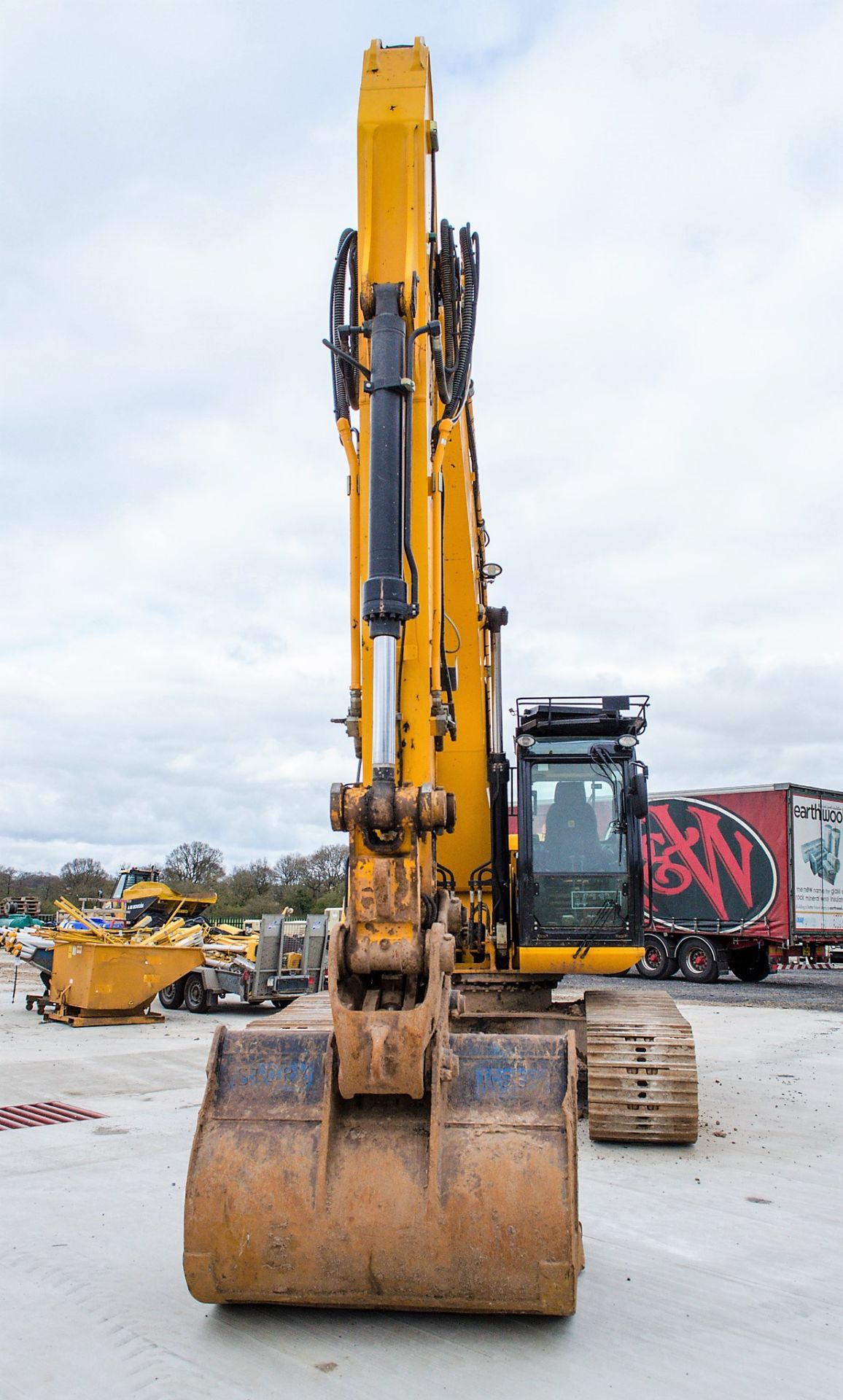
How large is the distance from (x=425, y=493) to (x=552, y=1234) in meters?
2.99

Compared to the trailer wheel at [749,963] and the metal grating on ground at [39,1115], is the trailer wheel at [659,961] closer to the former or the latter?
the trailer wheel at [749,963]

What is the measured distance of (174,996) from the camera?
15.5 metres

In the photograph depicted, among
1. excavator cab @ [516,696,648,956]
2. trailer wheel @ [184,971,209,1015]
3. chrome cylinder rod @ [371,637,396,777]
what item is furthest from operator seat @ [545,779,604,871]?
trailer wheel @ [184,971,209,1015]

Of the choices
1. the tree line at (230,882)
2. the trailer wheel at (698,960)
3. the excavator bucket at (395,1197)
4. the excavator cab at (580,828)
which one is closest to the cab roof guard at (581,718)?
the excavator cab at (580,828)

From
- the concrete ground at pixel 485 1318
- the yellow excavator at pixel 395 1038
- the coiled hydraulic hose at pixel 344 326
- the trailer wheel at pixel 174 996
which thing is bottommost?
the concrete ground at pixel 485 1318

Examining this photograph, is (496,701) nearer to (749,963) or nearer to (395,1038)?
(395,1038)

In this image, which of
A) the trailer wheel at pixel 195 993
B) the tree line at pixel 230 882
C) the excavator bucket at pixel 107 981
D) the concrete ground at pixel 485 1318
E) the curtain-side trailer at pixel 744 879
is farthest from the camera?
the tree line at pixel 230 882

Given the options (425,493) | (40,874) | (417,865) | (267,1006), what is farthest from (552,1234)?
(40,874)

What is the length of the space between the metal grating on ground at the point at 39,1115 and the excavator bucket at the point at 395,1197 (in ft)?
13.8

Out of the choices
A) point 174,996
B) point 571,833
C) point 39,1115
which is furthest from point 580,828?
point 174,996

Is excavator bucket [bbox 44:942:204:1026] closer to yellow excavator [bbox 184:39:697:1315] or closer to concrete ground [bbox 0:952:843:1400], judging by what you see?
concrete ground [bbox 0:952:843:1400]

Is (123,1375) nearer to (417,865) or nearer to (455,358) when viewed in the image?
(417,865)

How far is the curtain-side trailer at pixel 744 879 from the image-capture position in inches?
763

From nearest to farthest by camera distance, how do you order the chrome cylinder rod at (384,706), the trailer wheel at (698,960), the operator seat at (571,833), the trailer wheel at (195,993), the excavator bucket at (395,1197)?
the excavator bucket at (395,1197) < the chrome cylinder rod at (384,706) < the operator seat at (571,833) < the trailer wheel at (195,993) < the trailer wheel at (698,960)
